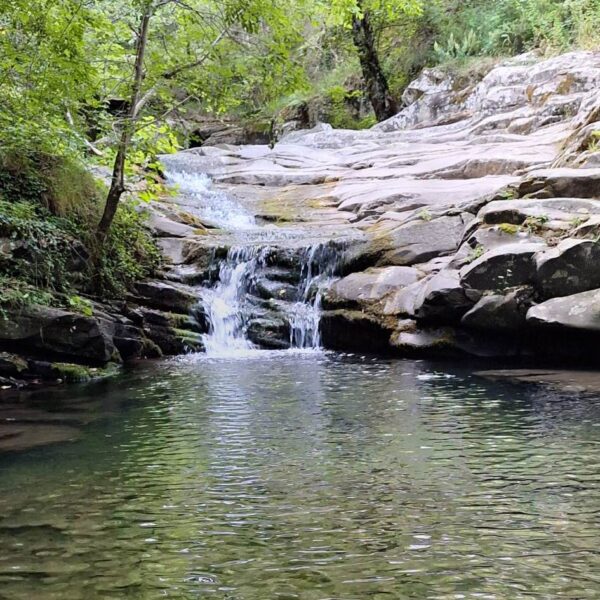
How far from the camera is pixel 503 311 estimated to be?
973cm

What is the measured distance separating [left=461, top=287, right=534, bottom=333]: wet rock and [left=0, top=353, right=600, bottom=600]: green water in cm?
216

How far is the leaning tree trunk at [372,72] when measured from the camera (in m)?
24.6

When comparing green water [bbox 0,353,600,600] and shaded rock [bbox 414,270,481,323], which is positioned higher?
shaded rock [bbox 414,270,481,323]

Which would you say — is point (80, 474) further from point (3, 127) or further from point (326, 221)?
point (326, 221)

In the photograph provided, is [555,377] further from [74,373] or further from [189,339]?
[74,373]

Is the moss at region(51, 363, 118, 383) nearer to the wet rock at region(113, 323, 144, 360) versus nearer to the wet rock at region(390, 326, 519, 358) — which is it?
the wet rock at region(113, 323, 144, 360)

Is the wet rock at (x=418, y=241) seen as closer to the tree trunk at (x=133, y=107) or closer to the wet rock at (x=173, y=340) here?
the wet rock at (x=173, y=340)

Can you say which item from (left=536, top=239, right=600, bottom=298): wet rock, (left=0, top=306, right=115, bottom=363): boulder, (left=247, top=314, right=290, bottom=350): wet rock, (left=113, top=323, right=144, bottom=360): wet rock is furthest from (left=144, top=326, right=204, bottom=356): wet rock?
(left=536, top=239, right=600, bottom=298): wet rock

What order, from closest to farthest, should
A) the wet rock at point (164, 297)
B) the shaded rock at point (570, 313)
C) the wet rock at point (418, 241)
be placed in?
1. the shaded rock at point (570, 313)
2. the wet rock at point (418, 241)
3. the wet rock at point (164, 297)

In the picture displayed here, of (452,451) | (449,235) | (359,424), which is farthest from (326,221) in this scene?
(452,451)

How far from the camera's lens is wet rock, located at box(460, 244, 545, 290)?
9.80 metres

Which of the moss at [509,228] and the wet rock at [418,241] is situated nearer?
the moss at [509,228]

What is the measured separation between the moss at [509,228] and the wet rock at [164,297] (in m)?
5.53

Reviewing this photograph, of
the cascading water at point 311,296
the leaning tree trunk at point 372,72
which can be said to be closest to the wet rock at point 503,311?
the cascading water at point 311,296
